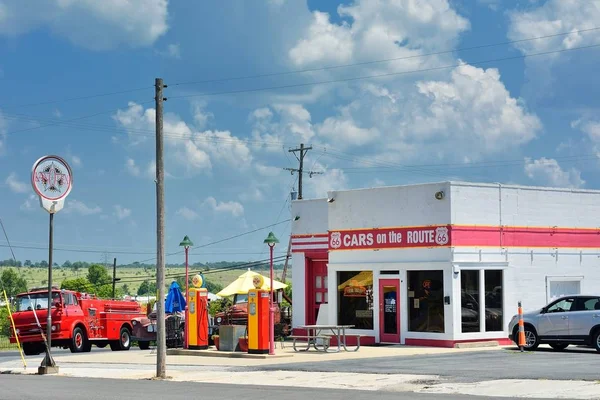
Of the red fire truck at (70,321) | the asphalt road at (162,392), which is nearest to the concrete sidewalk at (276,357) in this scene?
the red fire truck at (70,321)

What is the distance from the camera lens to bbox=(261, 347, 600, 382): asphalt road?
20.9 meters

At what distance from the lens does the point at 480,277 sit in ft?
104

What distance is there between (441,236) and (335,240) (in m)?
4.75

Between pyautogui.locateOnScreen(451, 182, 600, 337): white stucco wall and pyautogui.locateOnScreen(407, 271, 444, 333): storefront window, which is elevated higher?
pyautogui.locateOnScreen(451, 182, 600, 337): white stucco wall

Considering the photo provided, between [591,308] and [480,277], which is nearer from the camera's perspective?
[591,308]

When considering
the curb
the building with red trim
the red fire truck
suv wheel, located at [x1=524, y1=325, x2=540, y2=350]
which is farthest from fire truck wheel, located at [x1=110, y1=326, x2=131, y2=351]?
suv wheel, located at [x1=524, y1=325, x2=540, y2=350]

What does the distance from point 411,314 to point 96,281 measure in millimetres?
110317

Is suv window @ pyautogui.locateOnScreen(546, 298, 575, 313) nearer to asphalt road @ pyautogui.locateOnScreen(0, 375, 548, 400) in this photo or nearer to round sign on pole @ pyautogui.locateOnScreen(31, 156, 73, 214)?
asphalt road @ pyautogui.locateOnScreen(0, 375, 548, 400)

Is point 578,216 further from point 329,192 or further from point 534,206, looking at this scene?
point 329,192

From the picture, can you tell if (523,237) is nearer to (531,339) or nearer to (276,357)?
(531,339)

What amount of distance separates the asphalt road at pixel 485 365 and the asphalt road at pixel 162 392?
3.31m

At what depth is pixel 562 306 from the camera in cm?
2845

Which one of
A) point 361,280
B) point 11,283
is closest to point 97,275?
point 11,283

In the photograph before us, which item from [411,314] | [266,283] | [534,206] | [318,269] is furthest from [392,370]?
[266,283]
